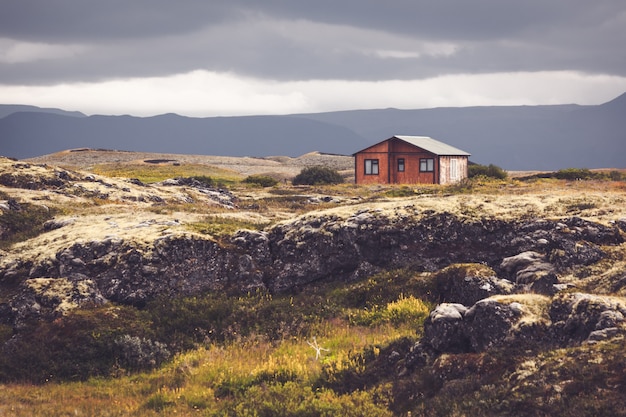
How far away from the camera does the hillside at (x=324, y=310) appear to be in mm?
11992

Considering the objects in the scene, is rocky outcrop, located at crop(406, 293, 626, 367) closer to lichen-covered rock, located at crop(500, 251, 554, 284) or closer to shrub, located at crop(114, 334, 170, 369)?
lichen-covered rock, located at crop(500, 251, 554, 284)

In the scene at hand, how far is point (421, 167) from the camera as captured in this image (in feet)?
243

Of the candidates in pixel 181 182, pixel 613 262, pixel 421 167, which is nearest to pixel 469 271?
pixel 613 262

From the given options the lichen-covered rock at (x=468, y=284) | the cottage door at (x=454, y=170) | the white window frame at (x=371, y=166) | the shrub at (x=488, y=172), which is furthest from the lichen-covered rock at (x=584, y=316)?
the cottage door at (x=454, y=170)

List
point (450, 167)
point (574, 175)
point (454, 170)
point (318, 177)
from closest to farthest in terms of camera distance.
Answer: point (574, 175), point (450, 167), point (454, 170), point (318, 177)

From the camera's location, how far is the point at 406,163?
245 feet

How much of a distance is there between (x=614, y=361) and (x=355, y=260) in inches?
545

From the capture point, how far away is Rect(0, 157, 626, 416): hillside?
39.3ft

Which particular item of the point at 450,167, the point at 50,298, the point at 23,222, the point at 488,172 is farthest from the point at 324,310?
the point at 488,172

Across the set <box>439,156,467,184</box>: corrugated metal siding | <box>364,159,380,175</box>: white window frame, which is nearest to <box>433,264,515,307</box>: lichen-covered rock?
<box>439,156,467,184</box>: corrugated metal siding

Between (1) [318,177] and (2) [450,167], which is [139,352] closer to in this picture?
(2) [450,167]

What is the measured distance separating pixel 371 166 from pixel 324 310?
58885 mm

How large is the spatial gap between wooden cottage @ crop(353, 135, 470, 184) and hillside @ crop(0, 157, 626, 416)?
4639 centimetres

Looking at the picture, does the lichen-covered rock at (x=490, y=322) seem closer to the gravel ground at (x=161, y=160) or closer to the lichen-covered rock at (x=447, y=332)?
the lichen-covered rock at (x=447, y=332)
